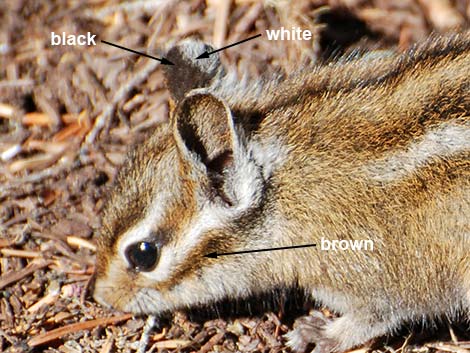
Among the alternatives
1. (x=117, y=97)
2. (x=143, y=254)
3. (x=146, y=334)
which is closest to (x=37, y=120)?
(x=117, y=97)

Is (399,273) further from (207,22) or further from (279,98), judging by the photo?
(207,22)

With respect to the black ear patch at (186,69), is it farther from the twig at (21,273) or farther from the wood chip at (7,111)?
the wood chip at (7,111)

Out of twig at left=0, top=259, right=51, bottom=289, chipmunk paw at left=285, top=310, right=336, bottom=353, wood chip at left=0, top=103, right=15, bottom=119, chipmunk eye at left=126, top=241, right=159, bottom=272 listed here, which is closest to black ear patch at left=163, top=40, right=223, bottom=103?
chipmunk eye at left=126, top=241, right=159, bottom=272

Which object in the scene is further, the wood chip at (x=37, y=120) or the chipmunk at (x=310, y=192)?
the wood chip at (x=37, y=120)

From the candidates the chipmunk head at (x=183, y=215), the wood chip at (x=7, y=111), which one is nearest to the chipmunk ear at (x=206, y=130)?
the chipmunk head at (x=183, y=215)

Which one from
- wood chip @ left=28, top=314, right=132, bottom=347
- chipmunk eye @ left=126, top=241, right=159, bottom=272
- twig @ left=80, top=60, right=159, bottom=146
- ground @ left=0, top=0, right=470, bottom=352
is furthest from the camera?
twig @ left=80, top=60, right=159, bottom=146

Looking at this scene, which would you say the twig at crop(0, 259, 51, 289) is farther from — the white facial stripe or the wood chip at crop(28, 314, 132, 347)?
the white facial stripe

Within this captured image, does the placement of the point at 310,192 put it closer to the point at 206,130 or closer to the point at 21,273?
the point at 206,130

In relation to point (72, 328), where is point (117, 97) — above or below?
above
